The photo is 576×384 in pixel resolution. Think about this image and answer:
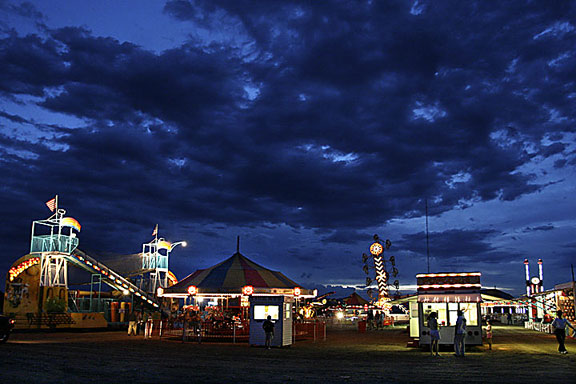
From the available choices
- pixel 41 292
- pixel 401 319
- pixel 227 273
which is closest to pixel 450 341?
pixel 227 273

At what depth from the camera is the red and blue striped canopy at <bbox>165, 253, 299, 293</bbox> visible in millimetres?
33594

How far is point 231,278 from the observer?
113 feet

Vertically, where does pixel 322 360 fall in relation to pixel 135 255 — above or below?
below

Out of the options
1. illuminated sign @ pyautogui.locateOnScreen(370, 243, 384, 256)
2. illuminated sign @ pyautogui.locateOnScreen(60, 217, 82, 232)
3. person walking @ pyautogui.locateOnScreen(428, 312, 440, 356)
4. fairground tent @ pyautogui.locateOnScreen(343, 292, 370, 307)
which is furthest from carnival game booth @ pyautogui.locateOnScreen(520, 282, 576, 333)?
illuminated sign @ pyautogui.locateOnScreen(60, 217, 82, 232)

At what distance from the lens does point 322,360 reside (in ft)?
63.5

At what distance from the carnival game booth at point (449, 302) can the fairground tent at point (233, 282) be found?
38.5ft

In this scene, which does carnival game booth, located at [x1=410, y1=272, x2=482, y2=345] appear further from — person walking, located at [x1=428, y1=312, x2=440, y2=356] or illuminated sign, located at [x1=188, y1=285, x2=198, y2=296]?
illuminated sign, located at [x1=188, y1=285, x2=198, y2=296]

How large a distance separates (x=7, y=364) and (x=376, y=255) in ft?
158

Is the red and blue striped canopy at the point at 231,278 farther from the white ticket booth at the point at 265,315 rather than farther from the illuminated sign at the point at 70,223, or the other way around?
the illuminated sign at the point at 70,223

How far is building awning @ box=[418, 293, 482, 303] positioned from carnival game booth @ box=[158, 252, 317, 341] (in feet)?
30.3

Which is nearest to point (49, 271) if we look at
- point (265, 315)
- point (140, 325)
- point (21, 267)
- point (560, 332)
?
Result: point (21, 267)

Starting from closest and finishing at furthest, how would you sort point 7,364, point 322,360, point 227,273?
point 7,364, point 322,360, point 227,273

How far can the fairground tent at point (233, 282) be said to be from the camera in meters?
33.5

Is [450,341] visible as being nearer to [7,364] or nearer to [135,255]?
[7,364]
